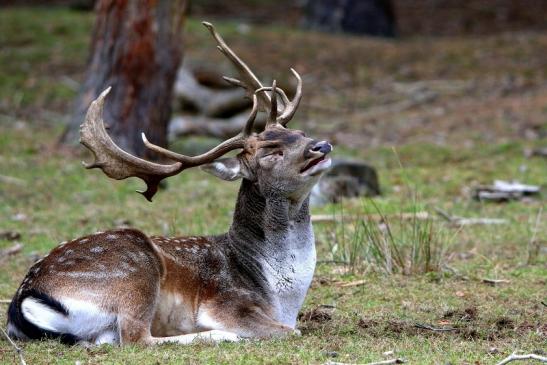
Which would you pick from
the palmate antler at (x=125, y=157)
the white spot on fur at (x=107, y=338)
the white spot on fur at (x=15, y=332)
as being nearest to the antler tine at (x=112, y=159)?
the palmate antler at (x=125, y=157)

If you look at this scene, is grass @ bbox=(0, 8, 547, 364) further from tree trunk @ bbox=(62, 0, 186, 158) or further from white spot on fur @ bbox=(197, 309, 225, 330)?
tree trunk @ bbox=(62, 0, 186, 158)

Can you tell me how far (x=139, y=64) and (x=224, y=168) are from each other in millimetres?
7351

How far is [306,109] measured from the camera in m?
19.3

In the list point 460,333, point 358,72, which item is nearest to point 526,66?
point 358,72

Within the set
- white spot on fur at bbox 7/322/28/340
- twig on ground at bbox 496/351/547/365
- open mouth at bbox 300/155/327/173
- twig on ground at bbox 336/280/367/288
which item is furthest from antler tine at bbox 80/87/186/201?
twig on ground at bbox 496/351/547/365

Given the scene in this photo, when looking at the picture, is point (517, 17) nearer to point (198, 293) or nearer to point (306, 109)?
point (306, 109)

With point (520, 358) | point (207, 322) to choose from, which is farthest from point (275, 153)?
point (520, 358)

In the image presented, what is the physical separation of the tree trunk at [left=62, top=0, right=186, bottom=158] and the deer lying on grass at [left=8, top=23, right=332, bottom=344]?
6941 mm

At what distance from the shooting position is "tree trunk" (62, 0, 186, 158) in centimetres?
1409

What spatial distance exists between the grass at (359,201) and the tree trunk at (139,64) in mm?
815

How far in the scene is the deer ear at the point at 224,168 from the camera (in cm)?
714

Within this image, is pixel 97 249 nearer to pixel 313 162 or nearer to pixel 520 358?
pixel 313 162

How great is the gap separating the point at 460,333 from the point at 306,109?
41.0 feet

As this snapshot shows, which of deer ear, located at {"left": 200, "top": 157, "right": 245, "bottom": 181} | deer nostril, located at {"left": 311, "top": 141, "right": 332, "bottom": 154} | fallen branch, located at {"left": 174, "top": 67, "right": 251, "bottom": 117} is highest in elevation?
deer nostril, located at {"left": 311, "top": 141, "right": 332, "bottom": 154}
